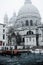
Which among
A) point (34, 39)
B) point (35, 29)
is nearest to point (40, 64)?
point (34, 39)

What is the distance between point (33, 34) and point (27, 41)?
2.00 meters

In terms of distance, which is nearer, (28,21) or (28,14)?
(28,14)

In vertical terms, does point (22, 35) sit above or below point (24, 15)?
below

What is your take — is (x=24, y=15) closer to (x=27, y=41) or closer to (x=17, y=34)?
(x=17, y=34)

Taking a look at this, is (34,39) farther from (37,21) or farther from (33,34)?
(37,21)

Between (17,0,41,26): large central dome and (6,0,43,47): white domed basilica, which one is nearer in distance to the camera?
(6,0,43,47): white domed basilica

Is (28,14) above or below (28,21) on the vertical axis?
above

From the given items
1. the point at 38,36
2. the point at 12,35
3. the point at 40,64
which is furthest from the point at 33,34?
the point at 40,64

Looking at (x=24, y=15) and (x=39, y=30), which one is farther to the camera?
(x=24, y=15)

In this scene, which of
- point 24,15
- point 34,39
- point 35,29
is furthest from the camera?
point 24,15

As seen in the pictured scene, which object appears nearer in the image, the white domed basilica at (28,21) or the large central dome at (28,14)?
the white domed basilica at (28,21)

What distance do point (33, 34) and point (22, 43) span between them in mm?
3508

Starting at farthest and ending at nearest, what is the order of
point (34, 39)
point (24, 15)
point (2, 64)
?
point (24, 15) → point (34, 39) → point (2, 64)

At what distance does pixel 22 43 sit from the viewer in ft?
184
